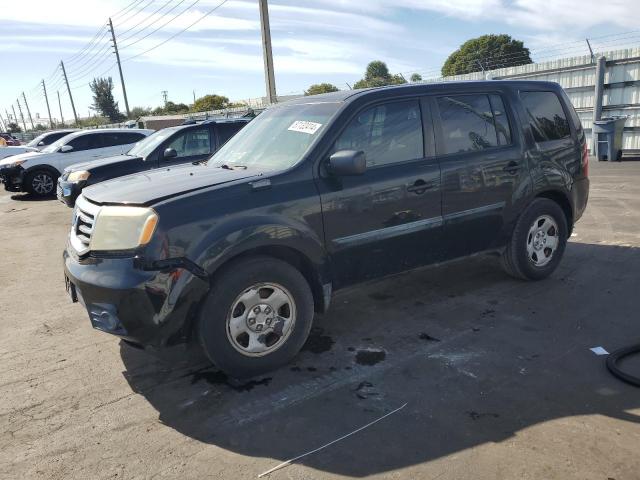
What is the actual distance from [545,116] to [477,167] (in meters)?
1.22

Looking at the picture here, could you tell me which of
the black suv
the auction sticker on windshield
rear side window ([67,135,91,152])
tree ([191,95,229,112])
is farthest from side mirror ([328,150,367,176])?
tree ([191,95,229,112])

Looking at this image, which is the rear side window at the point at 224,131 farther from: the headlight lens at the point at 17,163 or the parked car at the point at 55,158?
the headlight lens at the point at 17,163

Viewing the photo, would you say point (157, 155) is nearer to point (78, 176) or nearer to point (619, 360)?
point (78, 176)

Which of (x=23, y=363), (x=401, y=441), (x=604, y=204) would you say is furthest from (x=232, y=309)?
(x=604, y=204)

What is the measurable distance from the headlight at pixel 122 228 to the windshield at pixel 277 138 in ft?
3.34

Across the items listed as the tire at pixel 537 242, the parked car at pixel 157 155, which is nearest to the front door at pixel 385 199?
the tire at pixel 537 242

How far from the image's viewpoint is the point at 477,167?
436 centimetres

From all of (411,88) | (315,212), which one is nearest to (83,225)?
(315,212)

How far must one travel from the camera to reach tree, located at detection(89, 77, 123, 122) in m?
75.2

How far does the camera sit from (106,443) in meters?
2.80

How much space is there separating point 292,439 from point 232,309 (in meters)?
0.92

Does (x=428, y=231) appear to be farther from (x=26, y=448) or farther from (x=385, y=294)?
(x=26, y=448)

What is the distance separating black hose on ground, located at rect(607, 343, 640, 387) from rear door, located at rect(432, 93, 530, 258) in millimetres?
1450

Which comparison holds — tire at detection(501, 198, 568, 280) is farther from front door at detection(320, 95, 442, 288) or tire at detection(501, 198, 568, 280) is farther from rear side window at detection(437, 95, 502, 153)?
front door at detection(320, 95, 442, 288)
